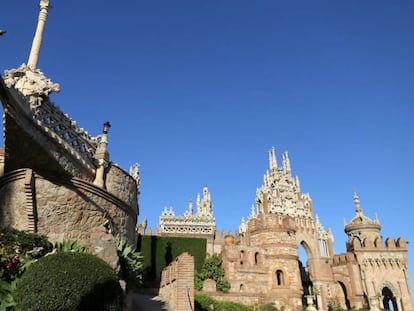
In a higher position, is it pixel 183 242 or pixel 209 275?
pixel 183 242

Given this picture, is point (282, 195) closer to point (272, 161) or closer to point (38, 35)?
point (272, 161)

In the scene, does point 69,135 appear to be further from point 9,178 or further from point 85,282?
point 85,282

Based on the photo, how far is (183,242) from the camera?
29.0 metres

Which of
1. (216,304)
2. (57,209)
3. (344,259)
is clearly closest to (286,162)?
(344,259)

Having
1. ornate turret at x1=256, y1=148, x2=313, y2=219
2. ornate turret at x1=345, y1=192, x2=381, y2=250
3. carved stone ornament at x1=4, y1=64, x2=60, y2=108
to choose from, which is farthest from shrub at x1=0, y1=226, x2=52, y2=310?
ornate turret at x1=345, y1=192, x2=381, y2=250

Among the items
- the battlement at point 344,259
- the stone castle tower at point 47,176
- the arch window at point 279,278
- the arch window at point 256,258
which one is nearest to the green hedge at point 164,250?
the arch window at point 256,258

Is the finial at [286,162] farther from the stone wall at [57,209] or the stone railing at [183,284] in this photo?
the stone wall at [57,209]

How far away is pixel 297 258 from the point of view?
29.1 metres

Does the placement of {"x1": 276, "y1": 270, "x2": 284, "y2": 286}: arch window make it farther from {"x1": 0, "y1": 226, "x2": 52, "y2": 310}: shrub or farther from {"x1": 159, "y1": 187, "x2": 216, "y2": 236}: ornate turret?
{"x1": 0, "y1": 226, "x2": 52, "y2": 310}: shrub

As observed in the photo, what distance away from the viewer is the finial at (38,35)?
1531 cm

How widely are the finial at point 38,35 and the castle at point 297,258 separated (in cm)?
1815

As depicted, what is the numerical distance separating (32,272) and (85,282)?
107 centimetres

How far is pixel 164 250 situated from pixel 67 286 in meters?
21.9

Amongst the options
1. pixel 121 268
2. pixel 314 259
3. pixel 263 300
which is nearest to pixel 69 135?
pixel 121 268
